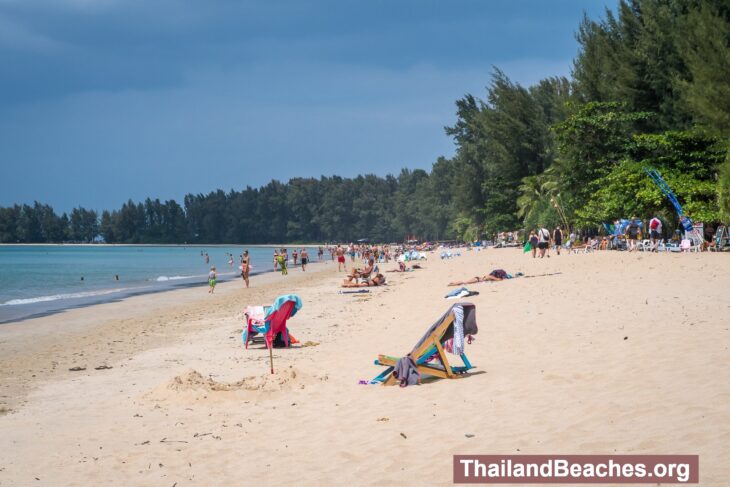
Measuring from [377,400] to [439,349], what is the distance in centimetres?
122

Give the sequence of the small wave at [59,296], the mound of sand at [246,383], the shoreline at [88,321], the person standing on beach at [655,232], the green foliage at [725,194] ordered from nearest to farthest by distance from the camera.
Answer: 1. the mound of sand at [246,383]
2. the shoreline at [88,321]
3. the green foliage at [725,194]
4. the person standing on beach at [655,232]
5. the small wave at [59,296]

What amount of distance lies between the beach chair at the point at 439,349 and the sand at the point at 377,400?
0.96 feet

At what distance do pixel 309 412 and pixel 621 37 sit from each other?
121 ft

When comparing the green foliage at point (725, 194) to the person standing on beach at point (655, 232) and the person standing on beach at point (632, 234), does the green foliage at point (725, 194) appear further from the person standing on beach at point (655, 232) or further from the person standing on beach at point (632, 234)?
the person standing on beach at point (632, 234)

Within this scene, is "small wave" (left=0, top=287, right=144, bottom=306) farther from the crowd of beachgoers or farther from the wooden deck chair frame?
the wooden deck chair frame

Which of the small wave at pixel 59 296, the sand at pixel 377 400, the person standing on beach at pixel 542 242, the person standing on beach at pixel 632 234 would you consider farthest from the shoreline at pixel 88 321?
the person standing on beach at pixel 632 234

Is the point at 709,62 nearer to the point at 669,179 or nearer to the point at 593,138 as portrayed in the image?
the point at 669,179

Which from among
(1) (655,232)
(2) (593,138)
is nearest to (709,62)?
(1) (655,232)

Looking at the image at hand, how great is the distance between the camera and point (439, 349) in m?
8.35

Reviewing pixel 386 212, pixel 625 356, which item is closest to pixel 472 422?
pixel 625 356

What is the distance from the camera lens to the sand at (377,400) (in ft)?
17.9

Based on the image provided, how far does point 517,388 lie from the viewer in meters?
7.30

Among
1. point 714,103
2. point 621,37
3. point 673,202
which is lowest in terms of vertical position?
point 673,202

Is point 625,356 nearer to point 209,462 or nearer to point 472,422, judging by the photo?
point 472,422
